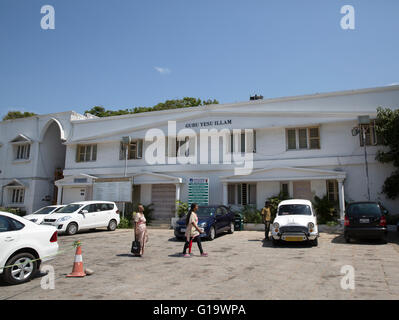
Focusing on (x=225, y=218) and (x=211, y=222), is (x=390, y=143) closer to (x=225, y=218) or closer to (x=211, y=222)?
(x=225, y=218)

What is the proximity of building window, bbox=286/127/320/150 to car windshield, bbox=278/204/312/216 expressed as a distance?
21.5 ft

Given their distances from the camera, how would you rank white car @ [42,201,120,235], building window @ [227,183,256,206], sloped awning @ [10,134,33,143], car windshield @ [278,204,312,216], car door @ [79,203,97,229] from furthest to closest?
sloped awning @ [10,134,33,143], building window @ [227,183,256,206], car door @ [79,203,97,229], white car @ [42,201,120,235], car windshield @ [278,204,312,216]

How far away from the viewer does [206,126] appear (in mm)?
20547

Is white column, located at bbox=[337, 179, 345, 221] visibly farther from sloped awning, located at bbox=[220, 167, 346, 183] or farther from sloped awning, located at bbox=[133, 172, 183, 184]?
sloped awning, located at bbox=[133, 172, 183, 184]

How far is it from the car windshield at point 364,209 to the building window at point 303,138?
658 cm

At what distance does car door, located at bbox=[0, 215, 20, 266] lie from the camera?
6553 millimetres

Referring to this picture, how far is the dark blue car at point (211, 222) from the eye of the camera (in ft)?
43.6

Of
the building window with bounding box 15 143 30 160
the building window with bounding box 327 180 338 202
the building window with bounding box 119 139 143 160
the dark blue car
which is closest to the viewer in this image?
the dark blue car

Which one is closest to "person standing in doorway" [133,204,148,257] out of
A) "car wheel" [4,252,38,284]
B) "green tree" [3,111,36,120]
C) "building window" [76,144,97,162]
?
"car wheel" [4,252,38,284]

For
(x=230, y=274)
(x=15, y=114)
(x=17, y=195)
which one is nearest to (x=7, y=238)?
(x=230, y=274)
